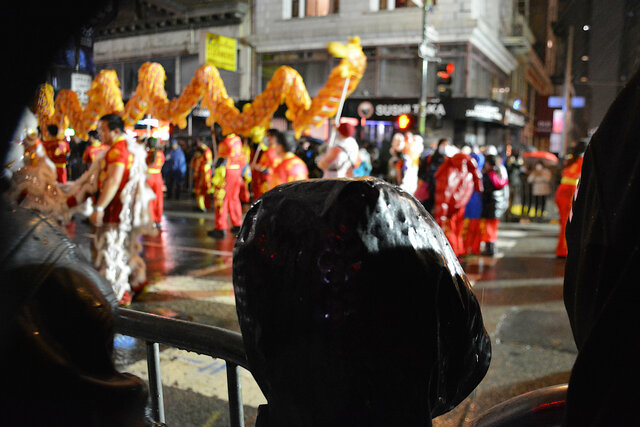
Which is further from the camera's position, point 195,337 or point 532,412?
point 195,337

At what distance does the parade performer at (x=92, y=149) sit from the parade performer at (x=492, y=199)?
5504mm

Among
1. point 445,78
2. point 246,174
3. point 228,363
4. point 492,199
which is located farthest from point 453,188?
point 445,78

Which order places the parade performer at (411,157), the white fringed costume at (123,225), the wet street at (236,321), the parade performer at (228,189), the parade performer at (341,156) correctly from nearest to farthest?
the wet street at (236,321) → the white fringed costume at (123,225) → the parade performer at (341,156) → the parade performer at (411,157) → the parade performer at (228,189)

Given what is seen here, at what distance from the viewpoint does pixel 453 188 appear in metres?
7.55

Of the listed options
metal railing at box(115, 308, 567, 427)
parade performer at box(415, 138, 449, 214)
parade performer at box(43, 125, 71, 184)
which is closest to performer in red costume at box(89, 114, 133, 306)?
parade performer at box(43, 125, 71, 184)

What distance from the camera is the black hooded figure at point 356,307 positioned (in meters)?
0.68

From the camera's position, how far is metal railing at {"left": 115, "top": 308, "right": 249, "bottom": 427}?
1.22 meters

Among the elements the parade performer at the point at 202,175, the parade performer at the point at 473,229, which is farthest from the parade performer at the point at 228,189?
the parade performer at the point at 473,229

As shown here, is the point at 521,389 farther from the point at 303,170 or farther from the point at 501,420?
the point at 303,170

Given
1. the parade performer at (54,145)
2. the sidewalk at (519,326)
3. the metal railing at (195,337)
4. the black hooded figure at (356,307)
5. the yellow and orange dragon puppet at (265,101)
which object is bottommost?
the sidewalk at (519,326)

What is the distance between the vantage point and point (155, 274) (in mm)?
6539

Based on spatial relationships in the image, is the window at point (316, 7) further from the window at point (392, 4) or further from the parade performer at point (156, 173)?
the parade performer at point (156, 173)

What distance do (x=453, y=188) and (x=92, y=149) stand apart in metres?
4.66

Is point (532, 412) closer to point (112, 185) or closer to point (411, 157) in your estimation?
point (112, 185)
